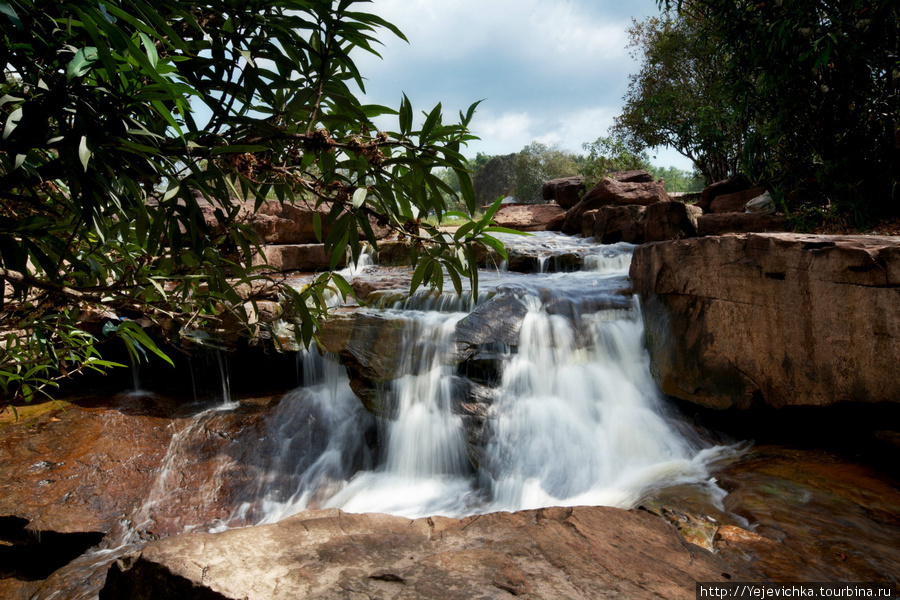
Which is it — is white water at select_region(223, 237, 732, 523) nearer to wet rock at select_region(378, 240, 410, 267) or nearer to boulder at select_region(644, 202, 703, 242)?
wet rock at select_region(378, 240, 410, 267)

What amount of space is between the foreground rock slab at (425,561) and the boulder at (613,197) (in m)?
11.5

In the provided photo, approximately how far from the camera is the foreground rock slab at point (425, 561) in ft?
5.43

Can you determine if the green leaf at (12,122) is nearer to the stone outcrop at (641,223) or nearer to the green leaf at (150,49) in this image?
the green leaf at (150,49)

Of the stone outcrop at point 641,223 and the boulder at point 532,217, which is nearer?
the stone outcrop at point 641,223

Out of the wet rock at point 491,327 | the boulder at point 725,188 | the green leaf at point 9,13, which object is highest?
the boulder at point 725,188

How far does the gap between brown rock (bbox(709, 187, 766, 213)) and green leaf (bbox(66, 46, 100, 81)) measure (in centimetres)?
1187

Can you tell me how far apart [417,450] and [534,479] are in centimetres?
125

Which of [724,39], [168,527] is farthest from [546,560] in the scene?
[724,39]

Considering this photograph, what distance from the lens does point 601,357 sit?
5.30m

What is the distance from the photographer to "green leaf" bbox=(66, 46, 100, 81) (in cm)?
79

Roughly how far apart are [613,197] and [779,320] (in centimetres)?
941

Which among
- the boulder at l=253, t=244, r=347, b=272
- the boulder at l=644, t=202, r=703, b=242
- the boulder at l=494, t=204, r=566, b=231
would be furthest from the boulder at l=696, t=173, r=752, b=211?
the boulder at l=253, t=244, r=347, b=272

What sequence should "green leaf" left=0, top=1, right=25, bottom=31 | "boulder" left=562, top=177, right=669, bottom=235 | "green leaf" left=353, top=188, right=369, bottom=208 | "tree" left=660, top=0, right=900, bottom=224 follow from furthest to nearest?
1. "boulder" left=562, top=177, right=669, bottom=235
2. "tree" left=660, top=0, right=900, bottom=224
3. "green leaf" left=353, top=188, right=369, bottom=208
4. "green leaf" left=0, top=1, right=25, bottom=31

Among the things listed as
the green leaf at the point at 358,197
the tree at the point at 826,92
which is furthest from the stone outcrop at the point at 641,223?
the green leaf at the point at 358,197
